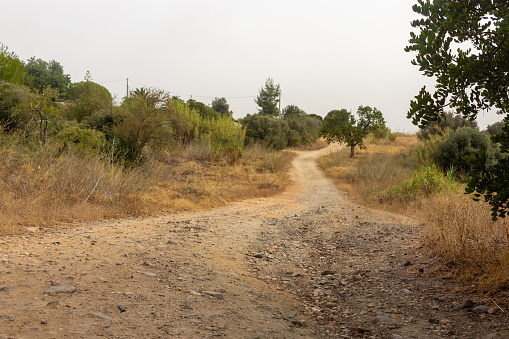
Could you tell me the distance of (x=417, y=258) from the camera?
5.09 meters

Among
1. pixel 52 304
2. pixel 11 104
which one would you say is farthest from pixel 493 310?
pixel 11 104

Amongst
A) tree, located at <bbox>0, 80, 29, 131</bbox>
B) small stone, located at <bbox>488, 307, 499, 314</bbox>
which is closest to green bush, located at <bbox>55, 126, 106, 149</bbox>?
tree, located at <bbox>0, 80, 29, 131</bbox>

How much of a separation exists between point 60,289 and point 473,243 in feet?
15.2

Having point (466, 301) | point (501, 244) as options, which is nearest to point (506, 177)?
point (466, 301)

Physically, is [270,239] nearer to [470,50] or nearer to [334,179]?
[470,50]

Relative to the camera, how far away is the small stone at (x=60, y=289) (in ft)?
9.81

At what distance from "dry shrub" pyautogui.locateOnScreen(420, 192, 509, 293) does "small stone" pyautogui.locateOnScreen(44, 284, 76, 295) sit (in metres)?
3.85

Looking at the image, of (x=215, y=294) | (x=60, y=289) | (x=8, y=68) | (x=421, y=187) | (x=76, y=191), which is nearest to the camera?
(x=60, y=289)

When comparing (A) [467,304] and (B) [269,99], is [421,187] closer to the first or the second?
Result: (A) [467,304]

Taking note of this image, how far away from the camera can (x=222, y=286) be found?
12.7 ft

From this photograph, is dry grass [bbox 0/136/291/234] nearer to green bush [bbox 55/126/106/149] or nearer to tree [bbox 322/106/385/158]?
green bush [bbox 55/126/106/149]

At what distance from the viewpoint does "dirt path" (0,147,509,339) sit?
2.75 meters

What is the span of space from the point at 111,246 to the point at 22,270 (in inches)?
52.8

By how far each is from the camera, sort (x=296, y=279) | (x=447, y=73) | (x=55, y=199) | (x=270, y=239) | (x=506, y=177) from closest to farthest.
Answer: (x=506, y=177)
(x=447, y=73)
(x=296, y=279)
(x=270, y=239)
(x=55, y=199)
